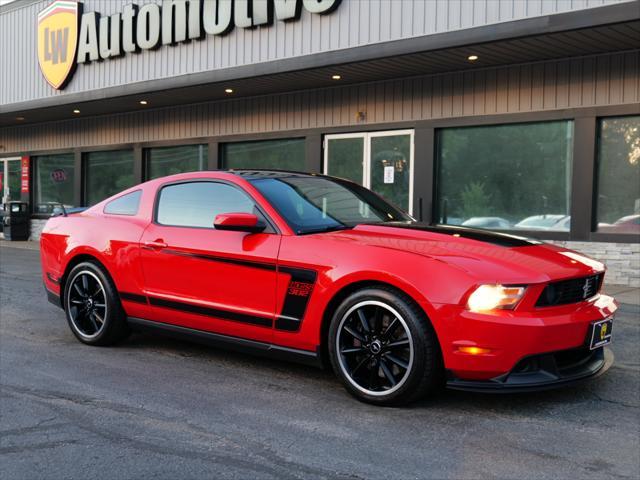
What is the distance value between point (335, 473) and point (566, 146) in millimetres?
9013

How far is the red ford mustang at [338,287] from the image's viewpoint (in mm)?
3566

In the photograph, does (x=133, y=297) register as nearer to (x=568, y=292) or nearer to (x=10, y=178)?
(x=568, y=292)

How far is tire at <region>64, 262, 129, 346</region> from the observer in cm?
532

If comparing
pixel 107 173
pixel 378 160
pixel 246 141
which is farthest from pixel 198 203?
pixel 107 173

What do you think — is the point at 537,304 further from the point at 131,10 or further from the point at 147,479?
the point at 131,10

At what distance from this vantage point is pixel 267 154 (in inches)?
580

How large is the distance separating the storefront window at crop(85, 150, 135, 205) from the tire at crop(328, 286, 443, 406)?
14.9 meters

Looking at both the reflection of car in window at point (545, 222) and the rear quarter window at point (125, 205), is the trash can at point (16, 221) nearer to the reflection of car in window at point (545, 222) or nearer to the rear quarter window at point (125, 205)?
the reflection of car in window at point (545, 222)

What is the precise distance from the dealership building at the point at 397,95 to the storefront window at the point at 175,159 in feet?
0.16

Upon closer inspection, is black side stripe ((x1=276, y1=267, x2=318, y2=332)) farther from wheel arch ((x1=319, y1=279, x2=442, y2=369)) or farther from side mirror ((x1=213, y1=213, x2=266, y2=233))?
side mirror ((x1=213, y1=213, x2=266, y2=233))

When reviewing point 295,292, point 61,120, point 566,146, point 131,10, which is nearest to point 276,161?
point 131,10

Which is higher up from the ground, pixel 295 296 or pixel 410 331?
pixel 295 296

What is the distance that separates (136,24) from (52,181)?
25.8 ft

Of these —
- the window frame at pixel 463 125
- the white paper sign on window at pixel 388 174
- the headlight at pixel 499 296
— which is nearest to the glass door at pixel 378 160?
the white paper sign on window at pixel 388 174
